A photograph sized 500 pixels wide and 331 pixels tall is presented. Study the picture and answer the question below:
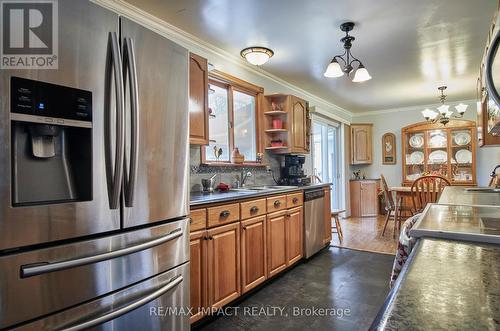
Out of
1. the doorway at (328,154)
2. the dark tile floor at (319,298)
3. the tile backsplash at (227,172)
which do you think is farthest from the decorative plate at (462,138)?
the tile backsplash at (227,172)

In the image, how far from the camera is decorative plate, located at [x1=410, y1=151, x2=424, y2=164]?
6.25 meters

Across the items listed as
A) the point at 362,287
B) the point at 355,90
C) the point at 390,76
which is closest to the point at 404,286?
the point at 362,287

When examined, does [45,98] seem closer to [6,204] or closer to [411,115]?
[6,204]

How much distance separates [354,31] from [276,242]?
2096mm

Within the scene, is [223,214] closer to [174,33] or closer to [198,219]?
[198,219]

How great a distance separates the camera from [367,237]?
4570 mm

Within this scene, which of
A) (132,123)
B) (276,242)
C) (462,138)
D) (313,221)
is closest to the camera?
(132,123)

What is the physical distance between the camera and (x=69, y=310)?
1.11 m

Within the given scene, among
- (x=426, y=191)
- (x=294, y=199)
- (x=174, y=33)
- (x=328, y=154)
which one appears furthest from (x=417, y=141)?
(x=174, y=33)

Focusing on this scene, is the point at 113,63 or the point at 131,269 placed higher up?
the point at 113,63

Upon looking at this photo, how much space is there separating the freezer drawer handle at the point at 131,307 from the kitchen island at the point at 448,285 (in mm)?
1141

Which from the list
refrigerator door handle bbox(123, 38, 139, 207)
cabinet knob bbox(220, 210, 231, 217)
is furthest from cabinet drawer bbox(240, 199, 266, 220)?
refrigerator door handle bbox(123, 38, 139, 207)

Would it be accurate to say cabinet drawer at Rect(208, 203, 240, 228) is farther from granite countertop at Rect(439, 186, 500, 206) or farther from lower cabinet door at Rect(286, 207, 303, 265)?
granite countertop at Rect(439, 186, 500, 206)

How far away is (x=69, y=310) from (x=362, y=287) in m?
2.42
